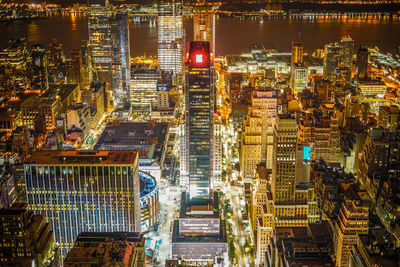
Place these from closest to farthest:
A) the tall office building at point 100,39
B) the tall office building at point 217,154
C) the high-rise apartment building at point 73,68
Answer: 1. the tall office building at point 217,154
2. the high-rise apartment building at point 73,68
3. the tall office building at point 100,39

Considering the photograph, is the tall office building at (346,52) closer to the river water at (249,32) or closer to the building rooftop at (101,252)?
the river water at (249,32)

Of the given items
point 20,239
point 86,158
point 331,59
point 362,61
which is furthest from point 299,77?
point 20,239

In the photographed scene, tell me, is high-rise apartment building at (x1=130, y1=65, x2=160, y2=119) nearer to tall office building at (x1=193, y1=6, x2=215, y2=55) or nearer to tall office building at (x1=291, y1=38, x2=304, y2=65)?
tall office building at (x1=193, y1=6, x2=215, y2=55)

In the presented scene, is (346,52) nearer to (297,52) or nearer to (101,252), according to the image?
(297,52)

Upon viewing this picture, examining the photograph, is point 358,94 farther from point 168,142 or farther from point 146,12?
point 146,12

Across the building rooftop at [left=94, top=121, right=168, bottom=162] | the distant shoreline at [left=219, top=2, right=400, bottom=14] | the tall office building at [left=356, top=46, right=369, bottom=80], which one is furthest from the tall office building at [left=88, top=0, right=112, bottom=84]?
the distant shoreline at [left=219, top=2, right=400, bottom=14]

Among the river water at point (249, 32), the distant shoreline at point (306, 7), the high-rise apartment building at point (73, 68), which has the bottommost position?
the high-rise apartment building at point (73, 68)

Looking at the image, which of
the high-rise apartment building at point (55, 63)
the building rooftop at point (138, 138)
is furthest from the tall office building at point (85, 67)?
the building rooftop at point (138, 138)
